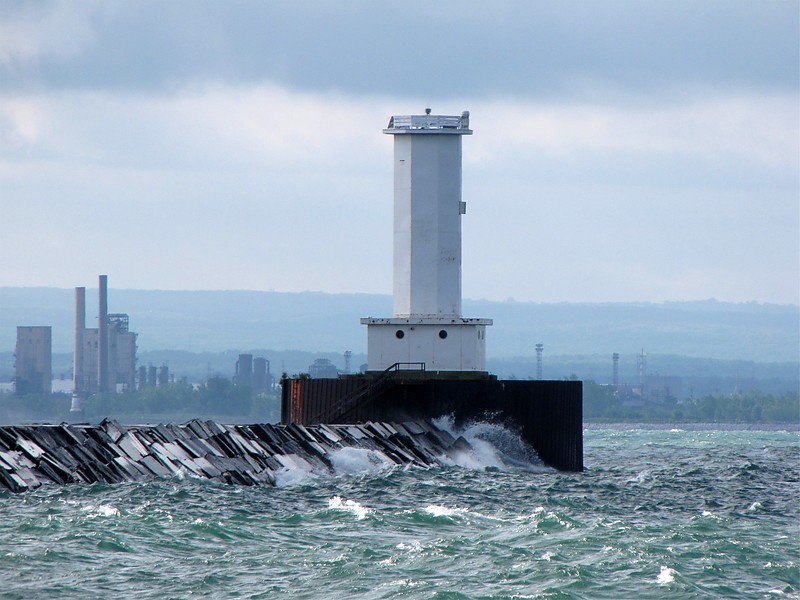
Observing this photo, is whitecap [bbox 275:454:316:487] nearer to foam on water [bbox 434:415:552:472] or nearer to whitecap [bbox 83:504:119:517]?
whitecap [bbox 83:504:119:517]

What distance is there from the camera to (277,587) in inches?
867

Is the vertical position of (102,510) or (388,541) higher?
(102,510)

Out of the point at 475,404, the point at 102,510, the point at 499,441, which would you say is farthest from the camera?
the point at 499,441

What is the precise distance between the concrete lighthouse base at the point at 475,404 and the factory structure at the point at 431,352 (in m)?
0.03

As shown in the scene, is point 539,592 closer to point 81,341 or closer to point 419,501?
point 419,501

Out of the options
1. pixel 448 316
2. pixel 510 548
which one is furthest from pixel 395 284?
pixel 510 548

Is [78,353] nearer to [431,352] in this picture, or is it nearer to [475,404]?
[431,352]

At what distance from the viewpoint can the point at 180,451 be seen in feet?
111

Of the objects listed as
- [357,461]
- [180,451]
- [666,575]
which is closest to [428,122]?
[357,461]

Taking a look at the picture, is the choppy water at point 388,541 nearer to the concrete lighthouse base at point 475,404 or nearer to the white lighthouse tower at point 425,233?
the concrete lighthouse base at point 475,404

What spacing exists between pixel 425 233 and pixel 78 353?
157 meters

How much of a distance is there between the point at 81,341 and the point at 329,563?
178369 millimetres

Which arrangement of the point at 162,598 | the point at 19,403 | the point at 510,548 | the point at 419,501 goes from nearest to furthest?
the point at 162,598 < the point at 510,548 < the point at 419,501 < the point at 19,403

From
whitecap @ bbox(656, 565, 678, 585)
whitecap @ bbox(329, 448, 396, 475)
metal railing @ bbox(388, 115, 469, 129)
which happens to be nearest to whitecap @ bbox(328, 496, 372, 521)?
whitecap @ bbox(329, 448, 396, 475)
